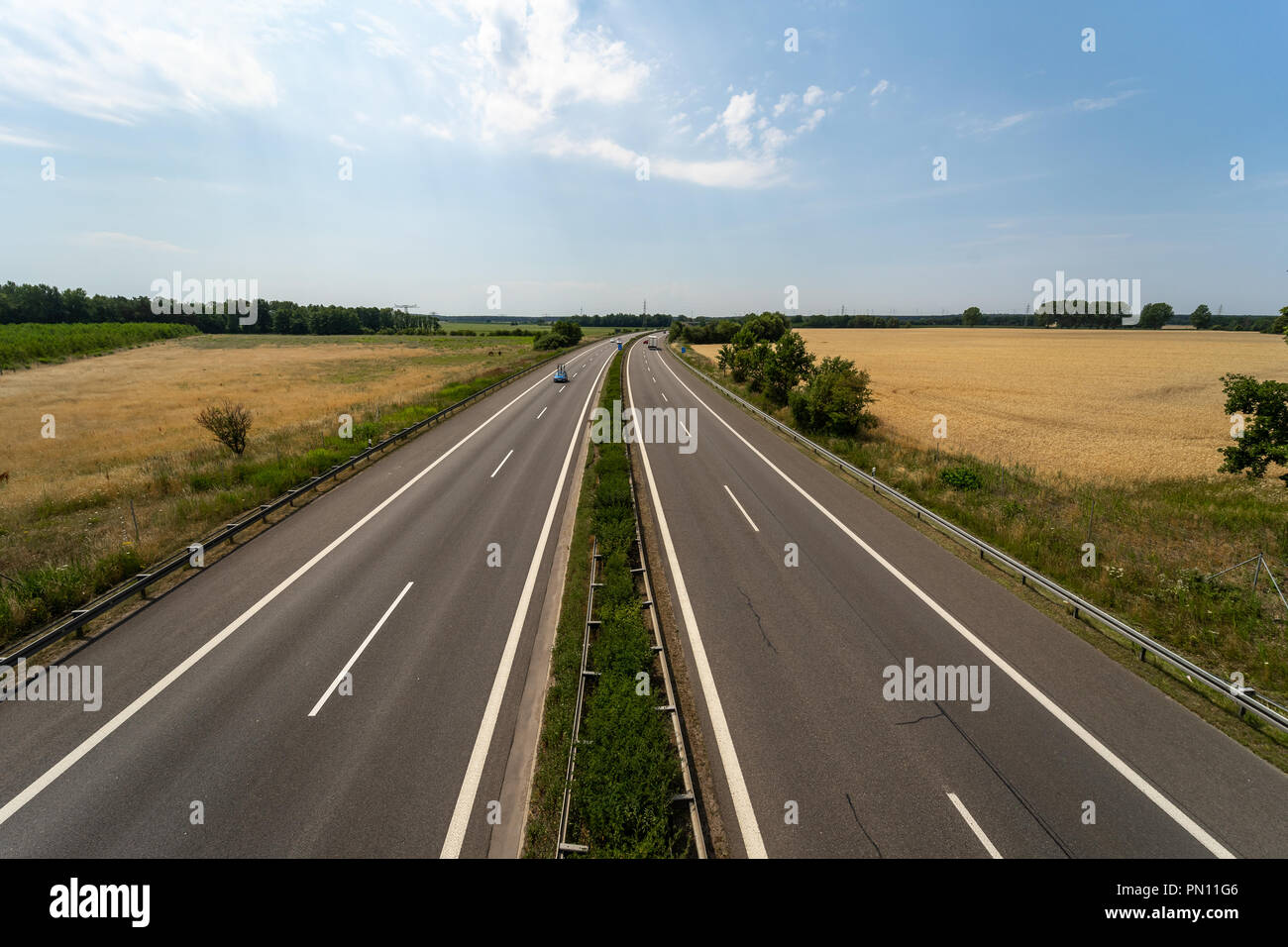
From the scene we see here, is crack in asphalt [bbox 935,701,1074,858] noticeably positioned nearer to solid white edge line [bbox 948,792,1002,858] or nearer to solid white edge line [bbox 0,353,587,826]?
solid white edge line [bbox 948,792,1002,858]

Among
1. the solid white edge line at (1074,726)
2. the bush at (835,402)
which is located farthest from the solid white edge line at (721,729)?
the bush at (835,402)

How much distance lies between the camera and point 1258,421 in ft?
47.3

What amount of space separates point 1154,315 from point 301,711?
250 m

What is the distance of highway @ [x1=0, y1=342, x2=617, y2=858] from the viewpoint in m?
6.10

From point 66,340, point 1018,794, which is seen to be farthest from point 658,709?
point 66,340

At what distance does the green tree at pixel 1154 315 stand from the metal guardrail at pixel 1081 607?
230m

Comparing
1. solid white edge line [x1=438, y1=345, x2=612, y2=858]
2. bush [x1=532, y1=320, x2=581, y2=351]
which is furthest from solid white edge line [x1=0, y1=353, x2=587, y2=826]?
bush [x1=532, y1=320, x2=581, y2=351]

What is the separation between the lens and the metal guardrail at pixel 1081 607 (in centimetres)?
785

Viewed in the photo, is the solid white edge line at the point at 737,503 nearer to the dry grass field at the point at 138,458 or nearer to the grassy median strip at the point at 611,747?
the grassy median strip at the point at 611,747

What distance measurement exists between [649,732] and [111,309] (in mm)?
199193

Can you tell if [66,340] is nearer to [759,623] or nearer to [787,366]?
[787,366]
